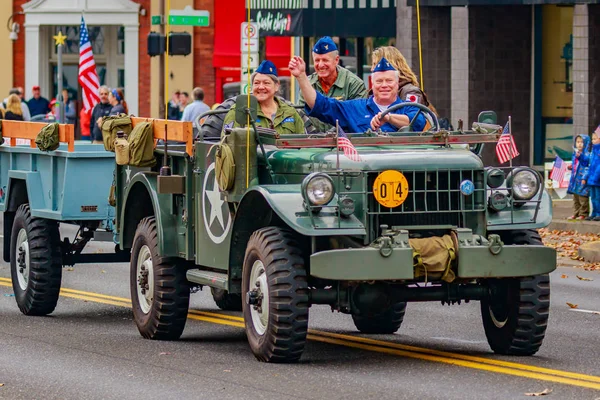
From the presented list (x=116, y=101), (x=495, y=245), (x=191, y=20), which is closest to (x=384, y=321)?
(x=495, y=245)

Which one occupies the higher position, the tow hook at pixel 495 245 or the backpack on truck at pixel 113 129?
the backpack on truck at pixel 113 129

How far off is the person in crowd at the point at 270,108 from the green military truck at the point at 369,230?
0.48m

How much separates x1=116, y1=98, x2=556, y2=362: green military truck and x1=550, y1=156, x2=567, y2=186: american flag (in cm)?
1388

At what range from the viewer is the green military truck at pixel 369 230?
31.4ft

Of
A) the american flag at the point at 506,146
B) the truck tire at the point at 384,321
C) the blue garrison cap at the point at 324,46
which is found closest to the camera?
the american flag at the point at 506,146

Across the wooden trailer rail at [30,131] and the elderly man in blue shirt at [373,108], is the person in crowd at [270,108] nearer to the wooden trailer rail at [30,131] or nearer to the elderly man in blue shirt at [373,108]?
the elderly man in blue shirt at [373,108]

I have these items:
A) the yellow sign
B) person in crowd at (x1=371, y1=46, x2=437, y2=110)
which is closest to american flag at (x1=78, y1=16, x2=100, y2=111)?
person in crowd at (x1=371, y1=46, x2=437, y2=110)

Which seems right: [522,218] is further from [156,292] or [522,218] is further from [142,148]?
[142,148]

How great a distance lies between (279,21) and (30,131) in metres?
18.8

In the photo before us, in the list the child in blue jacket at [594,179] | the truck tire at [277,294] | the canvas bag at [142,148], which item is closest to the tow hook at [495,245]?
the truck tire at [277,294]

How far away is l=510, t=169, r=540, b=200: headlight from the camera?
1009 cm

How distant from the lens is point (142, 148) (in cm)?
1183

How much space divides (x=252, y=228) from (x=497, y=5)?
19282 millimetres

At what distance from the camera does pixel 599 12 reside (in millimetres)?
25641
